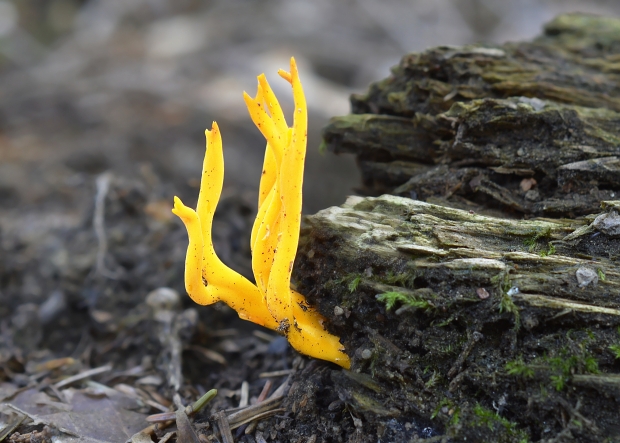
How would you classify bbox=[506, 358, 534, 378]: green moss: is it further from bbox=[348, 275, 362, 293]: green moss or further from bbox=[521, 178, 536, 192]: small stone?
bbox=[521, 178, 536, 192]: small stone

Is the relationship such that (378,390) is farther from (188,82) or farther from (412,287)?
(188,82)

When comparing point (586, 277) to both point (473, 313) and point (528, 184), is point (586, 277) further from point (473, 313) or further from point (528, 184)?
point (528, 184)

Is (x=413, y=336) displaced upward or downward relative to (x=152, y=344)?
upward

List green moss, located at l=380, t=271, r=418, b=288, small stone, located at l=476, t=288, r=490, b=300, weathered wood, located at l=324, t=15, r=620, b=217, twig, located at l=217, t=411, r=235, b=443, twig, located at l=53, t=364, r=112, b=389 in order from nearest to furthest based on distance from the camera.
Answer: small stone, located at l=476, t=288, r=490, b=300, green moss, located at l=380, t=271, r=418, b=288, twig, located at l=217, t=411, r=235, b=443, weathered wood, located at l=324, t=15, r=620, b=217, twig, located at l=53, t=364, r=112, b=389

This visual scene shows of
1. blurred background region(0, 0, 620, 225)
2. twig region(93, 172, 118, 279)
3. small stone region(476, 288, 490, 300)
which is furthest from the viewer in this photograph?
blurred background region(0, 0, 620, 225)

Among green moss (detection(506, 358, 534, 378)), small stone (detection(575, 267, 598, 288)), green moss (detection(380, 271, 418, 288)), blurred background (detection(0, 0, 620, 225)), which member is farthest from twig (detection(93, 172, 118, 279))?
small stone (detection(575, 267, 598, 288))

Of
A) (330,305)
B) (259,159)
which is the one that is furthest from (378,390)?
(259,159)

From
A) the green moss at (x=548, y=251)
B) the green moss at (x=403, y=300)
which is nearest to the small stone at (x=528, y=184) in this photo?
the green moss at (x=548, y=251)
